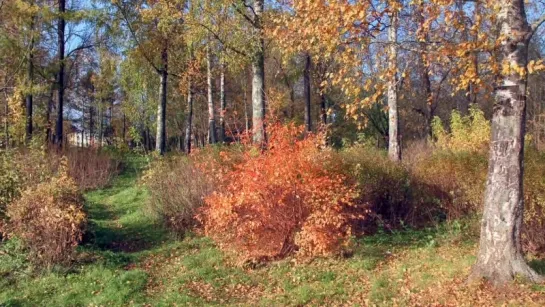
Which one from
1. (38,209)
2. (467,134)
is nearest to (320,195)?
(38,209)

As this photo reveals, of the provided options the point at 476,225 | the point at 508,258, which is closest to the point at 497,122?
the point at 508,258

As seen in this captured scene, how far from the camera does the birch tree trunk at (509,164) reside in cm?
545

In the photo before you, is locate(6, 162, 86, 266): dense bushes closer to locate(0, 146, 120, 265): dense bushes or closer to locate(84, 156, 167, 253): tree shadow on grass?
locate(0, 146, 120, 265): dense bushes

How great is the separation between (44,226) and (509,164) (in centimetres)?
665

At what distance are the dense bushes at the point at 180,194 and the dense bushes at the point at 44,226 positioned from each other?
238cm

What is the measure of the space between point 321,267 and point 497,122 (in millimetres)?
3169

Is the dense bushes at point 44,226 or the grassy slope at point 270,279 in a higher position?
the dense bushes at point 44,226

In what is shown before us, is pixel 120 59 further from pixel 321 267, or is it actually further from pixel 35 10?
pixel 321 267

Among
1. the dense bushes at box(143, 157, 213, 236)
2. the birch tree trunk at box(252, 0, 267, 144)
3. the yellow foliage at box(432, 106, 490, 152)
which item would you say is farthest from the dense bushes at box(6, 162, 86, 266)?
the yellow foliage at box(432, 106, 490, 152)

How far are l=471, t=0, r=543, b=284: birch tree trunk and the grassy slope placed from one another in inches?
10.0

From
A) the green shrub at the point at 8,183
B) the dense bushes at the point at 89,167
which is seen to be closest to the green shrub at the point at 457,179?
the green shrub at the point at 8,183

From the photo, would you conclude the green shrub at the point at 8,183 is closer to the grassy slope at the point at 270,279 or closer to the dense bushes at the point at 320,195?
the grassy slope at the point at 270,279

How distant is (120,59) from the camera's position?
58.7ft

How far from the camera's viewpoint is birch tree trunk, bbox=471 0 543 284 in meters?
5.45
